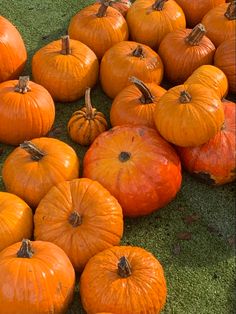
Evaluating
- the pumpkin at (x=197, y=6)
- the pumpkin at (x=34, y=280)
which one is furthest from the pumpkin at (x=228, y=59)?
the pumpkin at (x=34, y=280)

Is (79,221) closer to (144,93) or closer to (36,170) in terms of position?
(36,170)

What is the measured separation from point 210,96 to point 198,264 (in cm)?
115

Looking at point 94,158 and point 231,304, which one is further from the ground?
point 94,158

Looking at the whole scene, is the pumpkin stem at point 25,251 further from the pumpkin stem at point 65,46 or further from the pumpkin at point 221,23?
the pumpkin at point 221,23

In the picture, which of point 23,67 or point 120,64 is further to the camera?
point 23,67

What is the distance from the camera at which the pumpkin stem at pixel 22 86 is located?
3.83 metres

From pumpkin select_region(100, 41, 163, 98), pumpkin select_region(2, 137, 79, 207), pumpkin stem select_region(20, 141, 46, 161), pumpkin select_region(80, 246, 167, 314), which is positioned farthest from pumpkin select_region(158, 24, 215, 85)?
pumpkin select_region(80, 246, 167, 314)

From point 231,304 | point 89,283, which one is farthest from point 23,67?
point 231,304

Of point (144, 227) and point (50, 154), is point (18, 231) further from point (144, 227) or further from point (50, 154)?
point (144, 227)

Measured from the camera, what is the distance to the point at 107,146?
3.59m

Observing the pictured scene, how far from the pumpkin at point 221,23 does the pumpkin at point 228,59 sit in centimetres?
25

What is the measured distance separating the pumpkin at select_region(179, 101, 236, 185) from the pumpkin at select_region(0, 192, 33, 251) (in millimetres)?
1231

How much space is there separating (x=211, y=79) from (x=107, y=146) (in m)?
1.01

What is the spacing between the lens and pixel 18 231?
321cm
